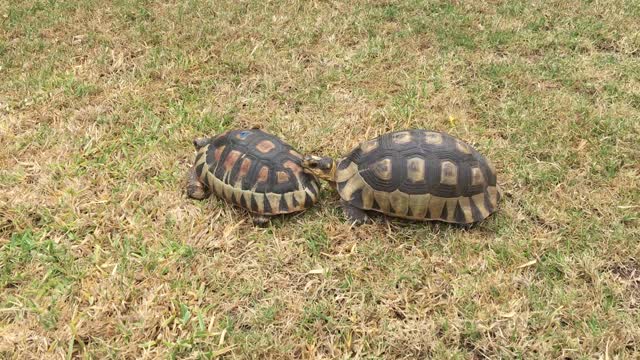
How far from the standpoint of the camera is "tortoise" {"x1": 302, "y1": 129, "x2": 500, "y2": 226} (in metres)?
3.14

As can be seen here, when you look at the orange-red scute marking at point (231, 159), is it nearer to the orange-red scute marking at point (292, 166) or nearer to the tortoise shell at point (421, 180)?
the orange-red scute marking at point (292, 166)

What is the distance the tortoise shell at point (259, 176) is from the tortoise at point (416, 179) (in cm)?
14

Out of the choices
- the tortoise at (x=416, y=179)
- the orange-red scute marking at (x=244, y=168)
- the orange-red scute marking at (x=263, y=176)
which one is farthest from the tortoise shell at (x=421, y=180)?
the orange-red scute marking at (x=244, y=168)

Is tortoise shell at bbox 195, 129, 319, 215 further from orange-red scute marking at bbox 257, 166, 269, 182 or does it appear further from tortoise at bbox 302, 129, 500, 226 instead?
tortoise at bbox 302, 129, 500, 226

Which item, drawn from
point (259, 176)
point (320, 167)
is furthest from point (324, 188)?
point (259, 176)

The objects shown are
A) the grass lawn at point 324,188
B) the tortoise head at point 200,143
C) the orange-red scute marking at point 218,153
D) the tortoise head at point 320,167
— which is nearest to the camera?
the grass lawn at point 324,188

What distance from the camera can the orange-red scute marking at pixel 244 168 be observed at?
10.6 feet

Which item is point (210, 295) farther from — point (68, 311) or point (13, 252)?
point (13, 252)

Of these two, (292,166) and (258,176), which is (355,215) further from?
(258,176)

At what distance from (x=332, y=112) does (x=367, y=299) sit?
1949 millimetres

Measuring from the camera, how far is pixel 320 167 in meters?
3.29

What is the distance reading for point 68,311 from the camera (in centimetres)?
275

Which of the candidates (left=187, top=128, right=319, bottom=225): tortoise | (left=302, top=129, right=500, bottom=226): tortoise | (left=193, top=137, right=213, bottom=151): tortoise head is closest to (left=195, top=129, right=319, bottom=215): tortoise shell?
(left=187, top=128, right=319, bottom=225): tortoise

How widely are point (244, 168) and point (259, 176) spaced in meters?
0.12
